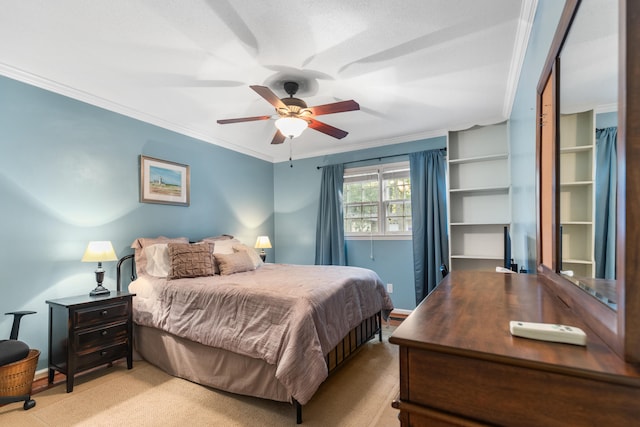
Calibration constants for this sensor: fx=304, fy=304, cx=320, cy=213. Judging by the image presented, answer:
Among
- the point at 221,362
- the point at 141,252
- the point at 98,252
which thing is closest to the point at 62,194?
the point at 98,252

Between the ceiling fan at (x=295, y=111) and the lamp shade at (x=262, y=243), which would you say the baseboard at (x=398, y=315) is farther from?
the ceiling fan at (x=295, y=111)

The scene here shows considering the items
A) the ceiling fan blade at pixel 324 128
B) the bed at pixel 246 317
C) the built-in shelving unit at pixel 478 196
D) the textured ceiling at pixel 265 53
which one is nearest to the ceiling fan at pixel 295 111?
the ceiling fan blade at pixel 324 128

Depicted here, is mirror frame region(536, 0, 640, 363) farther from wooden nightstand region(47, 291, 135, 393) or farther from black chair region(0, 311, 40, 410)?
wooden nightstand region(47, 291, 135, 393)

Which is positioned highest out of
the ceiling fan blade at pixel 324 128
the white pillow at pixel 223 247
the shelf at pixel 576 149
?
the ceiling fan blade at pixel 324 128

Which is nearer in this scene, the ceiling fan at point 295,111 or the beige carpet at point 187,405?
the beige carpet at point 187,405

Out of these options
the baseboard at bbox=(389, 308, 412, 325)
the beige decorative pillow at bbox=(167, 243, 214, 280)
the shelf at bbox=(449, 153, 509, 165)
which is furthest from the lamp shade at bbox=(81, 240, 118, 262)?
the shelf at bbox=(449, 153, 509, 165)

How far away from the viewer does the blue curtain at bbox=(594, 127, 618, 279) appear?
25.8 inches

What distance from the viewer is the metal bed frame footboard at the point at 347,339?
2373mm

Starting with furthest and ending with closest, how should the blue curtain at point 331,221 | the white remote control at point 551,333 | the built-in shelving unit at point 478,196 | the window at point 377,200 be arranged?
the blue curtain at point 331,221, the window at point 377,200, the built-in shelving unit at point 478,196, the white remote control at point 551,333

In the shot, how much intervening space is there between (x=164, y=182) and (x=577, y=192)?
12.7 ft

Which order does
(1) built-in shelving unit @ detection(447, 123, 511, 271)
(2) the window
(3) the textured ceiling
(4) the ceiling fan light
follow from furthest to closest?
(2) the window, (1) built-in shelving unit @ detection(447, 123, 511, 271), (4) the ceiling fan light, (3) the textured ceiling

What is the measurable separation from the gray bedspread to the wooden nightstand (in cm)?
20

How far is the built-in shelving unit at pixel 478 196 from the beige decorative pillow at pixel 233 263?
238cm

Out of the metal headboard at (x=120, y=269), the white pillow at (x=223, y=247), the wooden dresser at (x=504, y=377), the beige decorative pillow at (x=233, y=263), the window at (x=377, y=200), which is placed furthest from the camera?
the window at (x=377, y=200)
